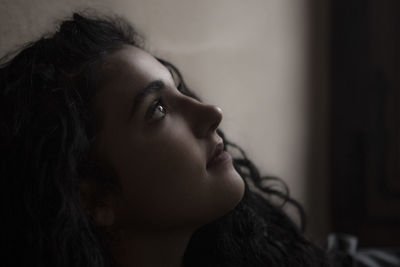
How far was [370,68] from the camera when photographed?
2055 mm

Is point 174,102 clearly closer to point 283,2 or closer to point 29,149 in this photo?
point 29,149

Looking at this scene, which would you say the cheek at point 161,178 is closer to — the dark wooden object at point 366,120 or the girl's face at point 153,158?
the girl's face at point 153,158

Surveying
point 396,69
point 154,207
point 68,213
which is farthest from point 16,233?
point 396,69

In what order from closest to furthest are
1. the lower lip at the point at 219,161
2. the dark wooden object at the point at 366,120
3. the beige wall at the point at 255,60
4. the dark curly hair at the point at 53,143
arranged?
1. the dark curly hair at the point at 53,143
2. the lower lip at the point at 219,161
3. the beige wall at the point at 255,60
4. the dark wooden object at the point at 366,120

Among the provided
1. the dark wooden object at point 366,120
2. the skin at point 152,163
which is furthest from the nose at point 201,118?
the dark wooden object at point 366,120

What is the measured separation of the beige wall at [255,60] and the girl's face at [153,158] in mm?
265

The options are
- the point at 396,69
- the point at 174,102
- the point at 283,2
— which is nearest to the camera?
the point at 174,102

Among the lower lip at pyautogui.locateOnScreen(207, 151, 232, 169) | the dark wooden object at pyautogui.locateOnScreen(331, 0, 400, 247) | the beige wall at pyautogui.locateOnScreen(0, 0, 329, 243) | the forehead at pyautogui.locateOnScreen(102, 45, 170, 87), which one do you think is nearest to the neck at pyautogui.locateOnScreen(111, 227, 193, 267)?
the lower lip at pyautogui.locateOnScreen(207, 151, 232, 169)

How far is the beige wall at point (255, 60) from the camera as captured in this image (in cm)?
116

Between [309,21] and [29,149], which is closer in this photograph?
[29,149]

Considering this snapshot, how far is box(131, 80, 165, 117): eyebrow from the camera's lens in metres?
0.84

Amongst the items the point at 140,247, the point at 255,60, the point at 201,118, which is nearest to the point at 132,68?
the point at 201,118

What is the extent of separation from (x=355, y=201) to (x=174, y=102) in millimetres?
1434

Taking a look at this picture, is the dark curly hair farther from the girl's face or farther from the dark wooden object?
the dark wooden object
